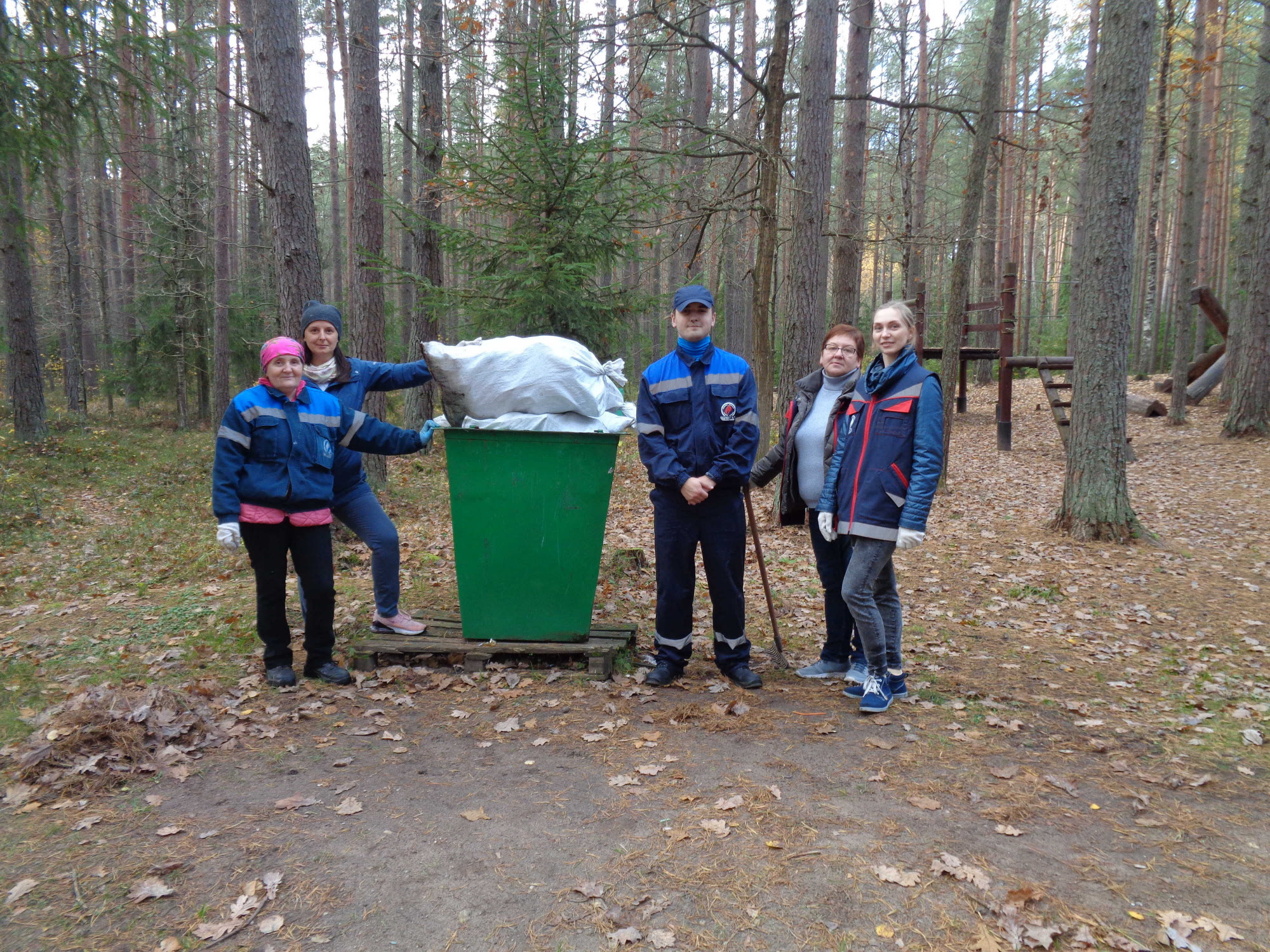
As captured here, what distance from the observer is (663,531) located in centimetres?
420

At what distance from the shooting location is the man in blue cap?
13.3 ft

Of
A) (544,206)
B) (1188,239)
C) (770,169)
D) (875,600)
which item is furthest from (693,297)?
(1188,239)

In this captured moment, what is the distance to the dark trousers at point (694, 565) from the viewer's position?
4.15 m

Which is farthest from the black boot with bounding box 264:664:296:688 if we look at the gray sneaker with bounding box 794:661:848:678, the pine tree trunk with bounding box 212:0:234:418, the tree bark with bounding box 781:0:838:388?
the pine tree trunk with bounding box 212:0:234:418

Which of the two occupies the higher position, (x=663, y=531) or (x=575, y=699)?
(x=663, y=531)

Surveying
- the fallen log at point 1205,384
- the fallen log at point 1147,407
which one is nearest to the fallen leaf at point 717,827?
the fallen log at point 1147,407

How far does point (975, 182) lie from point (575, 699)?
793cm

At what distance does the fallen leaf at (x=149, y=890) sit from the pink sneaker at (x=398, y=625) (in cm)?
214

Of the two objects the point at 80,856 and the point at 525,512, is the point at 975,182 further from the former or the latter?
the point at 80,856

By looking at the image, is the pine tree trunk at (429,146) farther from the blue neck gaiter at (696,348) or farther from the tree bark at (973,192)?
the blue neck gaiter at (696,348)

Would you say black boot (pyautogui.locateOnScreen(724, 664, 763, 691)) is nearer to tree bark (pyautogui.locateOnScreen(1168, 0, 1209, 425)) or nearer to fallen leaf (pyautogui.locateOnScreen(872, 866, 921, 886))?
fallen leaf (pyautogui.locateOnScreen(872, 866, 921, 886))

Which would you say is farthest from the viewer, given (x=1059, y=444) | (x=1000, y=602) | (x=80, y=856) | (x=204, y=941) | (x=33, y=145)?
(x=1059, y=444)

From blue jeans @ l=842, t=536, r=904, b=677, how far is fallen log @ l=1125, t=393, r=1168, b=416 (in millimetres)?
12756

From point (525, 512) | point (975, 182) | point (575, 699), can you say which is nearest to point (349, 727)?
point (575, 699)
